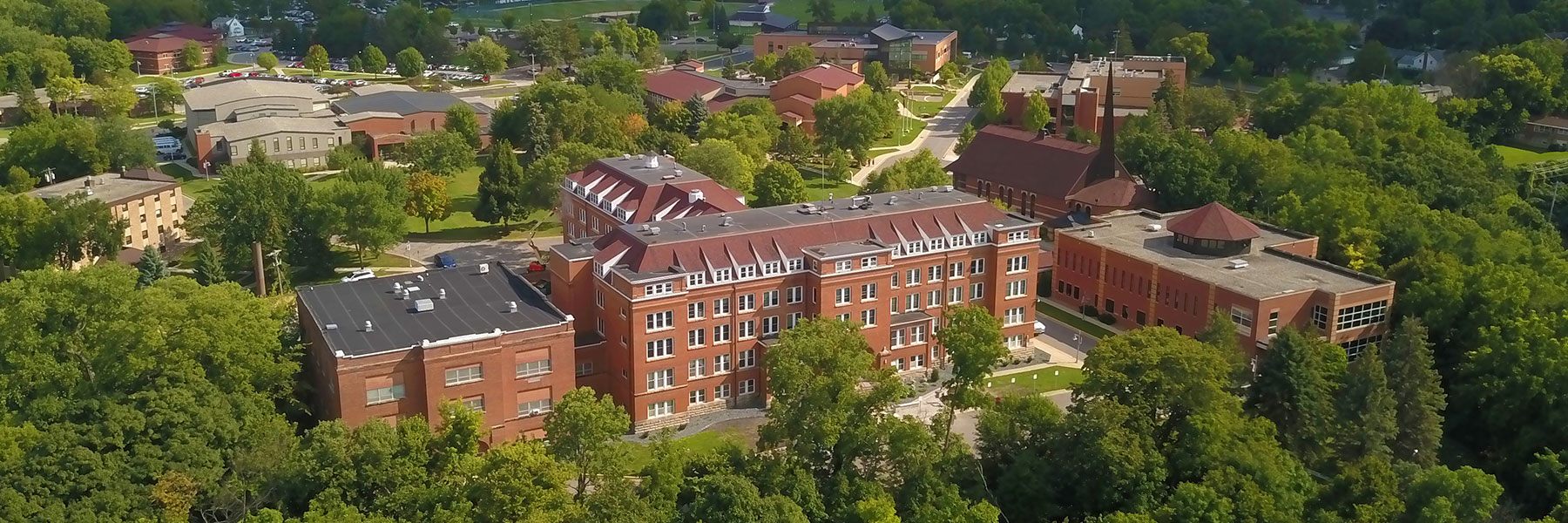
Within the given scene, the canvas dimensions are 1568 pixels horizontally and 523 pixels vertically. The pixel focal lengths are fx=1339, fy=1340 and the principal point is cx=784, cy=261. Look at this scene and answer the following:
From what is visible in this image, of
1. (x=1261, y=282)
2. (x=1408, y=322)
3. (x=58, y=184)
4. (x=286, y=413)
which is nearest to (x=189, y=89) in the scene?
(x=58, y=184)

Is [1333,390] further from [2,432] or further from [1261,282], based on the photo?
[2,432]

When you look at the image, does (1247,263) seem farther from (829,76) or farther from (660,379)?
(829,76)

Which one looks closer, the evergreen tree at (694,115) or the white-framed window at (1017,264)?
the white-framed window at (1017,264)

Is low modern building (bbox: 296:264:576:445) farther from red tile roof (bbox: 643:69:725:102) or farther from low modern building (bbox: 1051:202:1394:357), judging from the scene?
red tile roof (bbox: 643:69:725:102)

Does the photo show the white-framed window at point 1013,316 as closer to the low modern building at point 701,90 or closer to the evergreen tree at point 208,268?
the evergreen tree at point 208,268

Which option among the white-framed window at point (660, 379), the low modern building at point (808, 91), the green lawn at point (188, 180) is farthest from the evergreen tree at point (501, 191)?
the low modern building at point (808, 91)

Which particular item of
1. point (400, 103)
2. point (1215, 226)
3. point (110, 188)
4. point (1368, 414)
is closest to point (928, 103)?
point (400, 103)

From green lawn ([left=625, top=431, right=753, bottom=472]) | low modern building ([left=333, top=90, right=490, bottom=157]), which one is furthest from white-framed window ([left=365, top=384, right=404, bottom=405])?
low modern building ([left=333, top=90, right=490, bottom=157])
